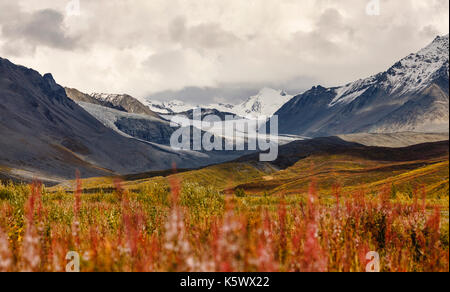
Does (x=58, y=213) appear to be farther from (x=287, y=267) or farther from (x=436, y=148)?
(x=436, y=148)

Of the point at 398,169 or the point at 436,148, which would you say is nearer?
the point at 398,169

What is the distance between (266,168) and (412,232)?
156343 mm

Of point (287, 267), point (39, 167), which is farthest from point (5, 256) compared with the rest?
point (39, 167)

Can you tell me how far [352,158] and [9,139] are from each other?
162722mm

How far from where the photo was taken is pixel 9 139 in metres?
180

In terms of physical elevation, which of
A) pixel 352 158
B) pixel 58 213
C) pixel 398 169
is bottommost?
pixel 58 213
